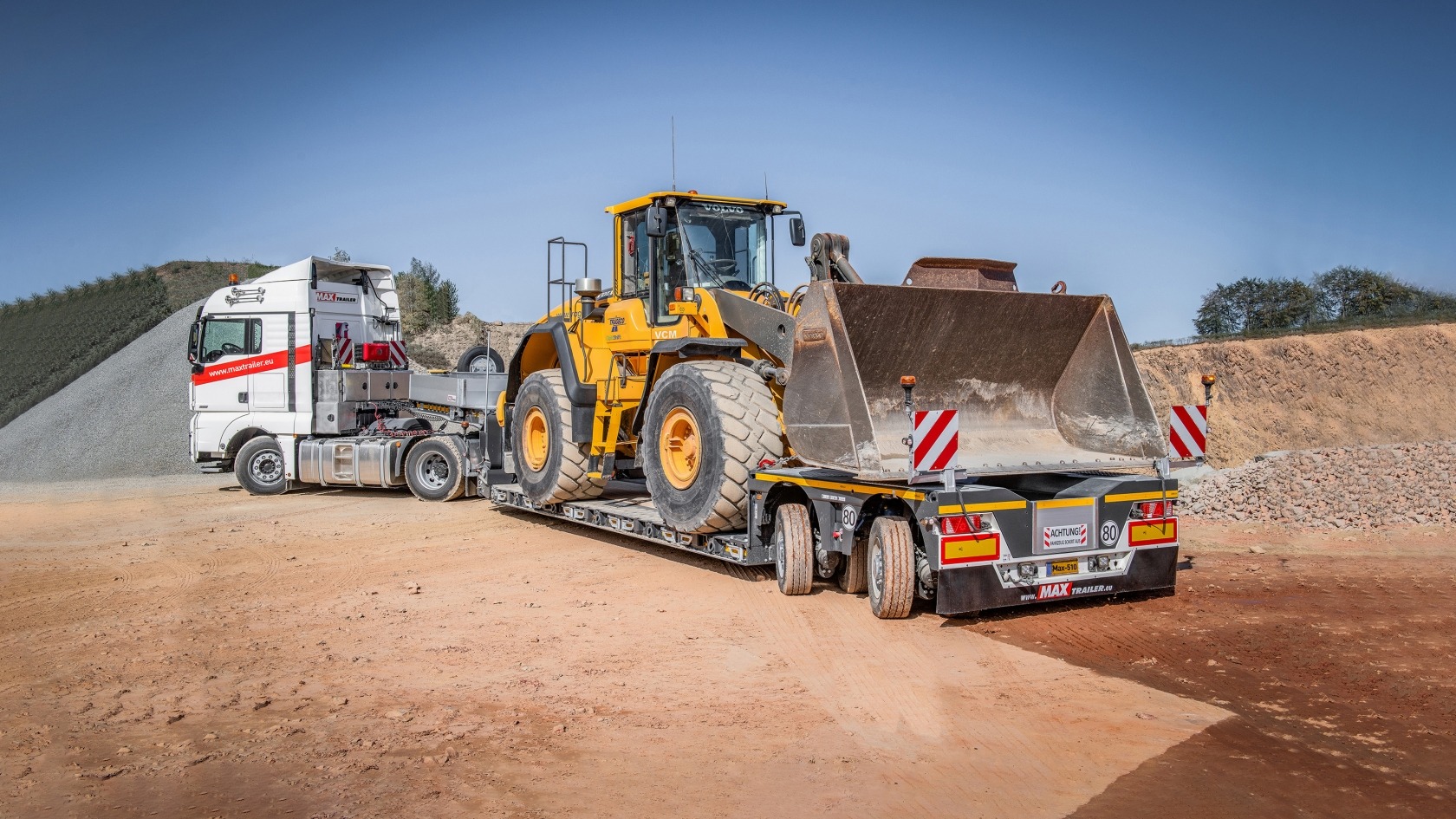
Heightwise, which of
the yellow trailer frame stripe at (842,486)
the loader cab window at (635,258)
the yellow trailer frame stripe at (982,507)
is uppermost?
the loader cab window at (635,258)

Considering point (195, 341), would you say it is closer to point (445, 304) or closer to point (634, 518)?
point (634, 518)

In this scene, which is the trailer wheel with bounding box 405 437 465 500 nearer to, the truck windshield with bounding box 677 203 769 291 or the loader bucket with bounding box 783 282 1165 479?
the truck windshield with bounding box 677 203 769 291

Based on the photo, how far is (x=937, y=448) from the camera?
280 inches

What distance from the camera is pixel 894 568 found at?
24.2ft

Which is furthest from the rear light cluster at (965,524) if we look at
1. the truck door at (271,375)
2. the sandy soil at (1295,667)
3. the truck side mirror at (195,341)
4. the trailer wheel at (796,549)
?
the truck side mirror at (195,341)

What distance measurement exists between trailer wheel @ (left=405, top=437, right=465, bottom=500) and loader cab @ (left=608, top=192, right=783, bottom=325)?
6.28m

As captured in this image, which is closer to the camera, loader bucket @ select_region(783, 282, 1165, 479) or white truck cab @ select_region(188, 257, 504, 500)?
loader bucket @ select_region(783, 282, 1165, 479)

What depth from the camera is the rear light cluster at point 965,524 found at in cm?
703

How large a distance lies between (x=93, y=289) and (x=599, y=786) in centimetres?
4045

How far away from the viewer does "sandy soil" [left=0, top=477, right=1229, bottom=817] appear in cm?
→ 458

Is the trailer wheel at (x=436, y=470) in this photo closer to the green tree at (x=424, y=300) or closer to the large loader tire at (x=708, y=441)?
the large loader tire at (x=708, y=441)

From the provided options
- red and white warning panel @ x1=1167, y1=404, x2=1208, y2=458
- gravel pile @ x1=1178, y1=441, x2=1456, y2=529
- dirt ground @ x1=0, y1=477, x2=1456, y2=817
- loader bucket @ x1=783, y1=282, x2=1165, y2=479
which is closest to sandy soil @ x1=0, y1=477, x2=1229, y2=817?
dirt ground @ x1=0, y1=477, x2=1456, y2=817

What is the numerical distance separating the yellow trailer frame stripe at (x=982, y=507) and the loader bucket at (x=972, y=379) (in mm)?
375

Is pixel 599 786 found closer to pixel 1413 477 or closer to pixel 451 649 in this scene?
pixel 451 649
